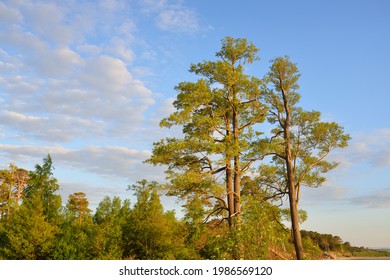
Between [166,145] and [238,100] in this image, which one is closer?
[166,145]

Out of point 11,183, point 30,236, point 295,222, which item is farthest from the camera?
point 11,183

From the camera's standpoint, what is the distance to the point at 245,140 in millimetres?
19062

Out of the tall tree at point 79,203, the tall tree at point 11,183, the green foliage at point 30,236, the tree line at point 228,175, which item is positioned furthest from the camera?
the tall tree at point 79,203

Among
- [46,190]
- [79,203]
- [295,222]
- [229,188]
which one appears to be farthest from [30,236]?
[79,203]

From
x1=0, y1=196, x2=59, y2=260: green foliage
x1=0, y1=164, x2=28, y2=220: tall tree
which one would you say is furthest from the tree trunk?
x1=0, y1=164, x2=28, y2=220: tall tree

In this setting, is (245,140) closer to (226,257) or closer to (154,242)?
(226,257)

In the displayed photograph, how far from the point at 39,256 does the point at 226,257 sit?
16286 millimetres

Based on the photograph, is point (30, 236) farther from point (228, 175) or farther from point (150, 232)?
point (228, 175)

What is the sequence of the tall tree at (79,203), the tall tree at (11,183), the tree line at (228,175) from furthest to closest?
the tall tree at (79,203) → the tall tree at (11,183) → the tree line at (228,175)

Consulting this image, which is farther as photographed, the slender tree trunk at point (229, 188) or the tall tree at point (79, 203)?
the tall tree at point (79, 203)

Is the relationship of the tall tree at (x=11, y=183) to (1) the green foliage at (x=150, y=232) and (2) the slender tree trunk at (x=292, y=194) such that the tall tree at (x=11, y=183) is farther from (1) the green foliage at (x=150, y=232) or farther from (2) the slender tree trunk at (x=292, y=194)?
(2) the slender tree trunk at (x=292, y=194)

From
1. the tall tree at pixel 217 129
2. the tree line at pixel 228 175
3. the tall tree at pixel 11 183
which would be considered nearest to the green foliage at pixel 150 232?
the tree line at pixel 228 175
